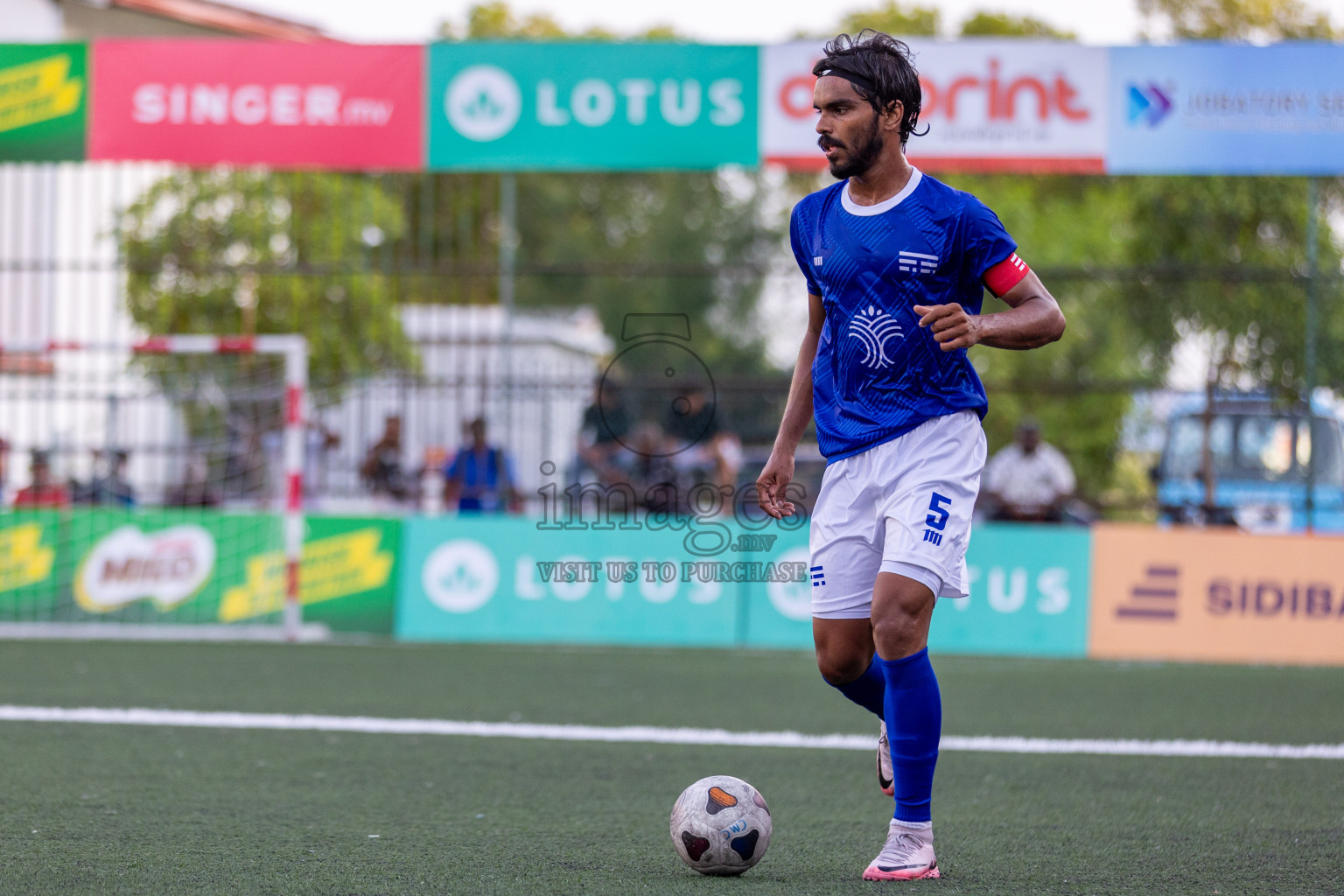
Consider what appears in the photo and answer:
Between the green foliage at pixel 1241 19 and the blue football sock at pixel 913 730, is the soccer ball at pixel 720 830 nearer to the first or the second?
the blue football sock at pixel 913 730

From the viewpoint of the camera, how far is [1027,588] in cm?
1085

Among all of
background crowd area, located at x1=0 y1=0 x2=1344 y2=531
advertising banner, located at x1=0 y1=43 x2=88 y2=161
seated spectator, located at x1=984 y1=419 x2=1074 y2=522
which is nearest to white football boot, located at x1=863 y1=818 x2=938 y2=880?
background crowd area, located at x1=0 y1=0 x2=1344 y2=531

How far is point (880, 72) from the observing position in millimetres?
3838

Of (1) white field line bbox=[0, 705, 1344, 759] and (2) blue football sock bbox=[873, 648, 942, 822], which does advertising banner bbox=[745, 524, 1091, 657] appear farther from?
(2) blue football sock bbox=[873, 648, 942, 822]

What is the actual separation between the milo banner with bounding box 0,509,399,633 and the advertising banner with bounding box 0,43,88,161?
273cm

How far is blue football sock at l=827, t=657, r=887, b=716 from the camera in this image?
4.18 meters

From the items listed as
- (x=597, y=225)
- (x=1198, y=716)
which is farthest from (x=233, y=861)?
(x=597, y=225)

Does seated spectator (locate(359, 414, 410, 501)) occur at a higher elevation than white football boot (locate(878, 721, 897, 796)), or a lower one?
higher

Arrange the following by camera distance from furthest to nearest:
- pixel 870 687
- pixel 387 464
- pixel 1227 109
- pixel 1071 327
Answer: pixel 1071 327 < pixel 387 464 < pixel 1227 109 < pixel 870 687

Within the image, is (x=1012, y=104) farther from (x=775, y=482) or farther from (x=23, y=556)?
(x=23, y=556)

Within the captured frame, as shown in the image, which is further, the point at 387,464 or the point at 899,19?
the point at 899,19

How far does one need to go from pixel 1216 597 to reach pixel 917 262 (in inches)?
303

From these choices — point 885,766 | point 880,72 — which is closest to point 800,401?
point 880,72

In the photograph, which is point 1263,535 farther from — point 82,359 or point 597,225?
point 597,225
